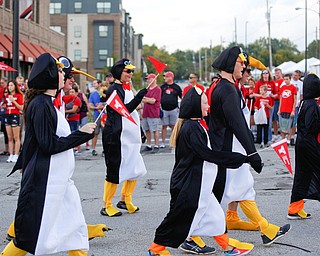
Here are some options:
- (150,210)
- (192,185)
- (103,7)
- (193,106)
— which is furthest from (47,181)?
(103,7)

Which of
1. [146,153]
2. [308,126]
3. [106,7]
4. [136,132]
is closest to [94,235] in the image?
[136,132]

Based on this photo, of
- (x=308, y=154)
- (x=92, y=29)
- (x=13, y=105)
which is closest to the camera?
(x=308, y=154)

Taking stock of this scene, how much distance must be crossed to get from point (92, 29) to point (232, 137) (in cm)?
7275

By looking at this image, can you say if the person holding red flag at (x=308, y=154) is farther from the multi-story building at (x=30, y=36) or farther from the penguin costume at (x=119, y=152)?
the multi-story building at (x=30, y=36)

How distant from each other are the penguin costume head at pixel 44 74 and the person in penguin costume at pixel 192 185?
1289 millimetres

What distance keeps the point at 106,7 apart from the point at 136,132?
72474 millimetres

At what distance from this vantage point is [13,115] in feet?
43.2

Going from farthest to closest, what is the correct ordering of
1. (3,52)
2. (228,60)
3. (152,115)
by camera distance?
(3,52)
(152,115)
(228,60)

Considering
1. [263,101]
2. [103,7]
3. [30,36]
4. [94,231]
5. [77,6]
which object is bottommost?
[94,231]

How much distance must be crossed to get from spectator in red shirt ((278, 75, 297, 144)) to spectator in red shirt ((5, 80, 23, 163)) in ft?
21.1

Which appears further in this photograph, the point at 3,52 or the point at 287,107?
the point at 3,52

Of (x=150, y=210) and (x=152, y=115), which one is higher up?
(x=152, y=115)

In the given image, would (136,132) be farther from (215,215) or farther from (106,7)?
(106,7)

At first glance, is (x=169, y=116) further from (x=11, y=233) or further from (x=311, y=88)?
(x=11, y=233)
